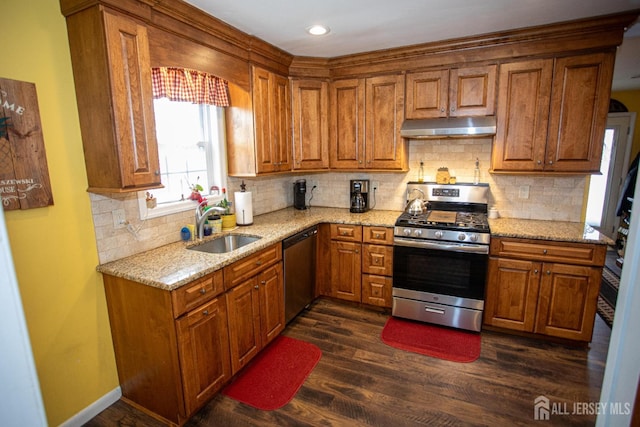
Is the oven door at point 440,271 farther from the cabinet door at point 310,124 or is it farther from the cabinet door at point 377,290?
the cabinet door at point 310,124

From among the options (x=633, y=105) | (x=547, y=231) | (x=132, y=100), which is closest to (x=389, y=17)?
(x=132, y=100)

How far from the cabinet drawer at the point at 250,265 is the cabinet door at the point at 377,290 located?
103 centimetres

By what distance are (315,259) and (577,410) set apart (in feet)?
7.31

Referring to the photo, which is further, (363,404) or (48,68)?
(363,404)

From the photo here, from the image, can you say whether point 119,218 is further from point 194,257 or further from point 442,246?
point 442,246

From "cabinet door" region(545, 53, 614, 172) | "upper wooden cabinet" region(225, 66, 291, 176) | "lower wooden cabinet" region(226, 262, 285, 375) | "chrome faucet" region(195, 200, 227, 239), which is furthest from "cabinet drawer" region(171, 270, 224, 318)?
"cabinet door" region(545, 53, 614, 172)

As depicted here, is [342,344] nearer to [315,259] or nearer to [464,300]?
[315,259]

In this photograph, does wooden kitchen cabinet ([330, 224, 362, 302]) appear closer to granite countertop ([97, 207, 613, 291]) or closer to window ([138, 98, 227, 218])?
granite countertop ([97, 207, 613, 291])

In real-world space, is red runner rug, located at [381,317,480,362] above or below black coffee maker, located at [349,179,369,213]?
below

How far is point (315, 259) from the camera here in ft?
11.0

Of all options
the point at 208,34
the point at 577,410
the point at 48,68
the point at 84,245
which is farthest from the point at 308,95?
the point at 577,410

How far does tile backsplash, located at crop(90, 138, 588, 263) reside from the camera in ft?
6.89

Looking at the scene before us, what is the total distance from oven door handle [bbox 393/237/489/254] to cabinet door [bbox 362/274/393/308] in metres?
0.42

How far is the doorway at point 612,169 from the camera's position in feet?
17.2
